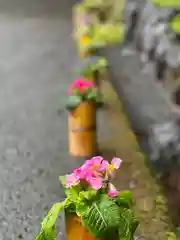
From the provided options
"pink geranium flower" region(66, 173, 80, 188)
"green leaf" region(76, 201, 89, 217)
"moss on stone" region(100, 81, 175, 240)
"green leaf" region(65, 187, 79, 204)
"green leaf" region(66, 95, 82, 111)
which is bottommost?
"moss on stone" region(100, 81, 175, 240)

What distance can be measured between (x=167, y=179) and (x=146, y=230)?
2.45 feet

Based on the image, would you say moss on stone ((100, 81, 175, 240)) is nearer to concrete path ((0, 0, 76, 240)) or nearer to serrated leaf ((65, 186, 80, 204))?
concrete path ((0, 0, 76, 240))

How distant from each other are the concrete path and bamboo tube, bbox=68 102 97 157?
0.29ft

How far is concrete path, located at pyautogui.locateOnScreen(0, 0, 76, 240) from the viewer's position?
1.96m

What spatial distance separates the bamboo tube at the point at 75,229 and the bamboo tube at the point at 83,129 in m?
0.96

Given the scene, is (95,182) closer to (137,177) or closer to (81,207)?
(81,207)

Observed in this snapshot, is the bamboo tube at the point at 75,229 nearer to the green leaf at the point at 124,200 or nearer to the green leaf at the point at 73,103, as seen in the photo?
the green leaf at the point at 124,200

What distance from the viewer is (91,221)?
1330 mm

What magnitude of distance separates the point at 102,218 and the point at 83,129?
1052mm

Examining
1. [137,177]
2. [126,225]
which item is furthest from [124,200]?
[137,177]

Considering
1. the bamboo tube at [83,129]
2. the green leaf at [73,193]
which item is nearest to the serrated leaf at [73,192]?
the green leaf at [73,193]

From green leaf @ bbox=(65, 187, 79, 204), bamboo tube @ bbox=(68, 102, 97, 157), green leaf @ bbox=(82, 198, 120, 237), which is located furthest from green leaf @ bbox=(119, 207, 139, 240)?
bamboo tube @ bbox=(68, 102, 97, 157)

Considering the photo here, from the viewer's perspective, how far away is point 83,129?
7.72 ft

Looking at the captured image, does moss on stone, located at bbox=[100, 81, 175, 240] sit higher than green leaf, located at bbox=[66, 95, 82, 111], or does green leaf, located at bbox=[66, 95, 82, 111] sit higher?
green leaf, located at bbox=[66, 95, 82, 111]
